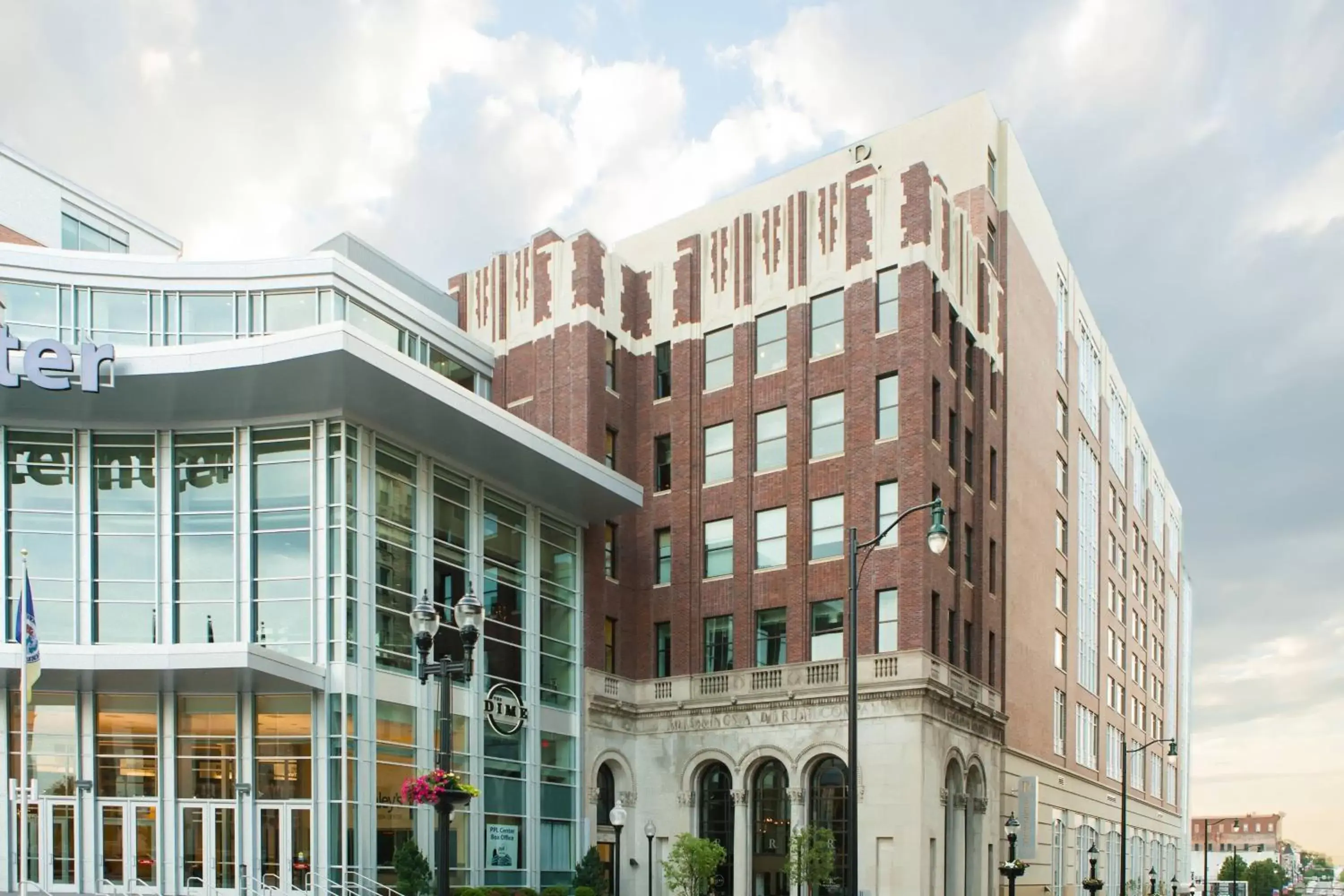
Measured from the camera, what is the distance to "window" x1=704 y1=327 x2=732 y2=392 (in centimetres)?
5181

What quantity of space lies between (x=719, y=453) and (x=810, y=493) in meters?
4.55

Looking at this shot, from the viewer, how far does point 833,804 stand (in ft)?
152

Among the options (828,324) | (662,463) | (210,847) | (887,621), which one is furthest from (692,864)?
(828,324)

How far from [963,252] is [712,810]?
886 inches

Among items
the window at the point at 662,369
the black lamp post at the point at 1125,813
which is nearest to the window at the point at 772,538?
the window at the point at 662,369

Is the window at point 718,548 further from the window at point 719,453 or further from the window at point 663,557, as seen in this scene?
the window at point 719,453

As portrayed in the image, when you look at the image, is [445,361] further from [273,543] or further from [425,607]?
[425,607]

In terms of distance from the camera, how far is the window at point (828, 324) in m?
48.9

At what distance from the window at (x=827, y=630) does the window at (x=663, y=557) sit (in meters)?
6.31

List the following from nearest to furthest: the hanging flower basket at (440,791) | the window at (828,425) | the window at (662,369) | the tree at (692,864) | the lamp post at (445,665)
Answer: the lamp post at (445,665)
the hanging flower basket at (440,791)
the tree at (692,864)
the window at (828,425)
the window at (662,369)

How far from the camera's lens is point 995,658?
53.7 m

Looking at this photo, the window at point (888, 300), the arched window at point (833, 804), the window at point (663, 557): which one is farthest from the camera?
the window at point (663, 557)

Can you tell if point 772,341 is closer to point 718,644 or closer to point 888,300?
point 888,300

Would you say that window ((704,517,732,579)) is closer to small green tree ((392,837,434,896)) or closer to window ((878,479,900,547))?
window ((878,479,900,547))
